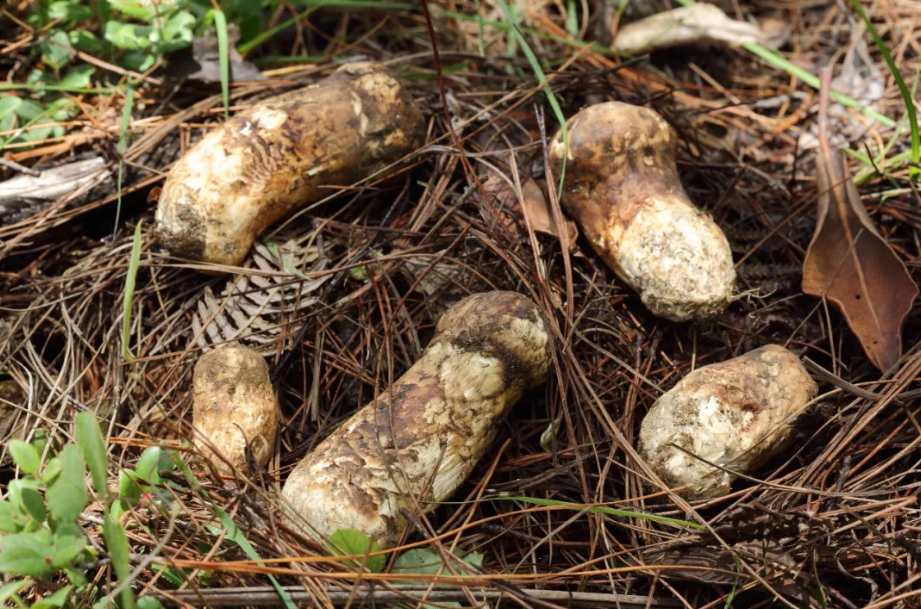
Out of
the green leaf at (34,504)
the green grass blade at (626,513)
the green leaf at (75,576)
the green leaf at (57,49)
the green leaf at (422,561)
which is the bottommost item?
the green leaf at (422,561)

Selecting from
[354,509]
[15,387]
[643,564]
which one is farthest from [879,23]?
[15,387]

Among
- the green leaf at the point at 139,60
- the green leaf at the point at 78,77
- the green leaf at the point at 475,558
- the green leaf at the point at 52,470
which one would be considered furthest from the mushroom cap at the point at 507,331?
the green leaf at the point at 78,77

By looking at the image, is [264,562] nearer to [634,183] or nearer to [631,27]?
[634,183]

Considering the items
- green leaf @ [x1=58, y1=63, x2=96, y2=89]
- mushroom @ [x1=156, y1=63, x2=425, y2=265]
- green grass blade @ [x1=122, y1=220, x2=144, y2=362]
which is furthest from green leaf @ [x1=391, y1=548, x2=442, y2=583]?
green leaf @ [x1=58, y1=63, x2=96, y2=89]

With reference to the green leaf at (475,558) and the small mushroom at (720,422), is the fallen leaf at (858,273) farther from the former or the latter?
the green leaf at (475,558)

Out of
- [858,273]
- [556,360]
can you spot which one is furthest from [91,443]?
[858,273]

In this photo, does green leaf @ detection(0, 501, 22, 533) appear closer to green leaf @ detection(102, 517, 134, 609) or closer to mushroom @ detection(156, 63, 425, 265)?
green leaf @ detection(102, 517, 134, 609)
